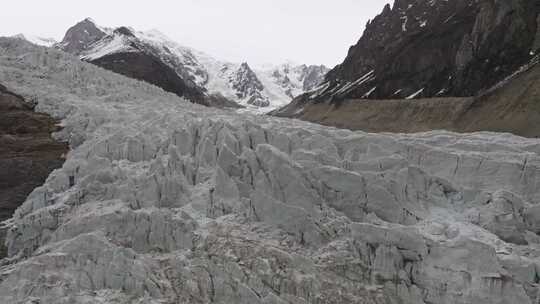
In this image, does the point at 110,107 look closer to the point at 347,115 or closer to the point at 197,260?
the point at 197,260

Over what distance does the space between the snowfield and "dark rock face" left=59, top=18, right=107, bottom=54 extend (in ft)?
442

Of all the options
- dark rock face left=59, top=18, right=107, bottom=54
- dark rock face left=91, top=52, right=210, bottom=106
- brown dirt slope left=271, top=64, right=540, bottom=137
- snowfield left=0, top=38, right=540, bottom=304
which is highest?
dark rock face left=59, top=18, right=107, bottom=54

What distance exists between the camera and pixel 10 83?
3450 cm

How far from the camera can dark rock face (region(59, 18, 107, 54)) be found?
145375 mm

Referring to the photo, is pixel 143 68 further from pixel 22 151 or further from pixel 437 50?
pixel 22 151

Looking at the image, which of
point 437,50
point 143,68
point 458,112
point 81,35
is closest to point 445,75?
point 437,50

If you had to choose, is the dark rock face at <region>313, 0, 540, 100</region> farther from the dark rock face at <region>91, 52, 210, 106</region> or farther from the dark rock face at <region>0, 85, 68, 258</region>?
the dark rock face at <region>0, 85, 68, 258</region>

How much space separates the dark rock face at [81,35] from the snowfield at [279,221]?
5299 inches

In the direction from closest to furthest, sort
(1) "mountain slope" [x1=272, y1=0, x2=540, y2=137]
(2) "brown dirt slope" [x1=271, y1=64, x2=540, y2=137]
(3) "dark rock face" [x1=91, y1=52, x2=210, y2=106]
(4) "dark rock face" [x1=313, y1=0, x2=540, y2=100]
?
(2) "brown dirt slope" [x1=271, y1=64, x2=540, y2=137] → (1) "mountain slope" [x1=272, y1=0, x2=540, y2=137] → (4) "dark rock face" [x1=313, y1=0, x2=540, y2=100] → (3) "dark rock face" [x1=91, y1=52, x2=210, y2=106]

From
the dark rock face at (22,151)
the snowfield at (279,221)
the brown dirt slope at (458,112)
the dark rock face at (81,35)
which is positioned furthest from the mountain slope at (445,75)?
the dark rock face at (81,35)

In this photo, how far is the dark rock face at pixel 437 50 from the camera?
5053 cm

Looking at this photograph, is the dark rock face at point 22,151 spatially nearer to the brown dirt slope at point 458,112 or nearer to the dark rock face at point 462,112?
the dark rock face at point 462,112

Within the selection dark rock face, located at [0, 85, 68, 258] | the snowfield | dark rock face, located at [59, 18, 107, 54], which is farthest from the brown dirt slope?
dark rock face, located at [59, 18, 107, 54]

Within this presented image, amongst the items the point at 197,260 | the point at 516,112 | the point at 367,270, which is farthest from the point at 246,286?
the point at 516,112
